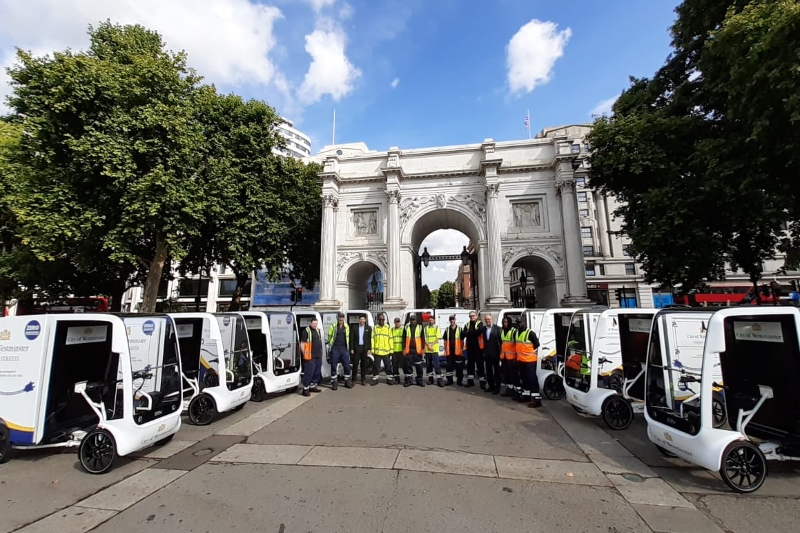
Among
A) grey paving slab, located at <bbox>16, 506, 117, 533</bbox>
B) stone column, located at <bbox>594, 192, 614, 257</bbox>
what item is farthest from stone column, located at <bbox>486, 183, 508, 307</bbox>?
stone column, located at <bbox>594, 192, 614, 257</bbox>

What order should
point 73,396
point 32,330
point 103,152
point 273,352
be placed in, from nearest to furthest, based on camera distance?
point 32,330 < point 73,396 < point 273,352 < point 103,152

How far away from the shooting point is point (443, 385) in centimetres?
1086

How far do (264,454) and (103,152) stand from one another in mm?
14218

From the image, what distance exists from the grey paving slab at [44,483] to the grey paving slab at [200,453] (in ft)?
1.12

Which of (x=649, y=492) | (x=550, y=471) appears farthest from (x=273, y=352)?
(x=649, y=492)

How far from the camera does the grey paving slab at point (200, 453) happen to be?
200 inches

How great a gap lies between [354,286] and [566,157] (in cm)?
1552

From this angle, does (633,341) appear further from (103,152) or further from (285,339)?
(103,152)

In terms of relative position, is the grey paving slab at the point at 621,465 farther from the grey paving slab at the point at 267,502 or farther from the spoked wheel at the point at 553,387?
the spoked wheel at the point at 553,387

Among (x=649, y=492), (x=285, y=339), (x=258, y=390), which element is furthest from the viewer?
(x=285, y=339)

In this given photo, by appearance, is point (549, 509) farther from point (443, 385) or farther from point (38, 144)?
point (38, 144)

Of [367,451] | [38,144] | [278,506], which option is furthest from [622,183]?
[38,144]

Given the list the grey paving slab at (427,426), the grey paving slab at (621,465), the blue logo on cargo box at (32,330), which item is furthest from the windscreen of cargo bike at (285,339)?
the grey paving slab at (621,465)

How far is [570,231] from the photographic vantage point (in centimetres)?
2112
